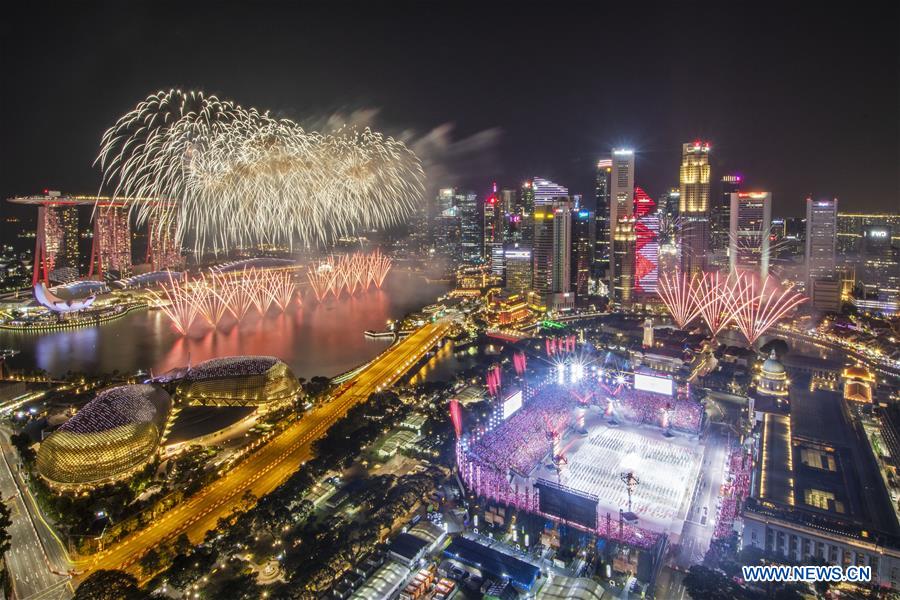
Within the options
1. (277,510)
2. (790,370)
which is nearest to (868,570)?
(277,510)

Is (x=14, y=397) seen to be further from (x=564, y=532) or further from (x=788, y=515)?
(x=788, y=515)

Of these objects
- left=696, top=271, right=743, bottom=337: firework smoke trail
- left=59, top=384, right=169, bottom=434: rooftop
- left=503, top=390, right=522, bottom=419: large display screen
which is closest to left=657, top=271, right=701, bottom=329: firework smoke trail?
left=696, top=271, right=743, bottom=337: firework smoke trail

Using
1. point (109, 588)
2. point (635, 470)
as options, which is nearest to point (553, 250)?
point (635, 470)

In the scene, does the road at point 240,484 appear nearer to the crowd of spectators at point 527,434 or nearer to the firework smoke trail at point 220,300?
the crowd of spectators at point 527,434

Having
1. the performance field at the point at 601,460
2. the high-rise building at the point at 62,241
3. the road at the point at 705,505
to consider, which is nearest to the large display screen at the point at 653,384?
the performance field at the point at 601,460

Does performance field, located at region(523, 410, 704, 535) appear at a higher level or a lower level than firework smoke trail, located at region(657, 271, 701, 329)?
lower

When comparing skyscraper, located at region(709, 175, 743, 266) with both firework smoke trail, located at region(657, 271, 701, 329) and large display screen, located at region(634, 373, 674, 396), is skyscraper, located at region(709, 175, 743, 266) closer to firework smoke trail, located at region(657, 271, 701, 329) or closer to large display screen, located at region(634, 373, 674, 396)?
firework smoke trail, located at region(657, 271, 701, 329)

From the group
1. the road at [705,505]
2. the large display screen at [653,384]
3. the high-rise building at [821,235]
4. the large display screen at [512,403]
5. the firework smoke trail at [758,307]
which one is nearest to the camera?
the road at [705,505]
